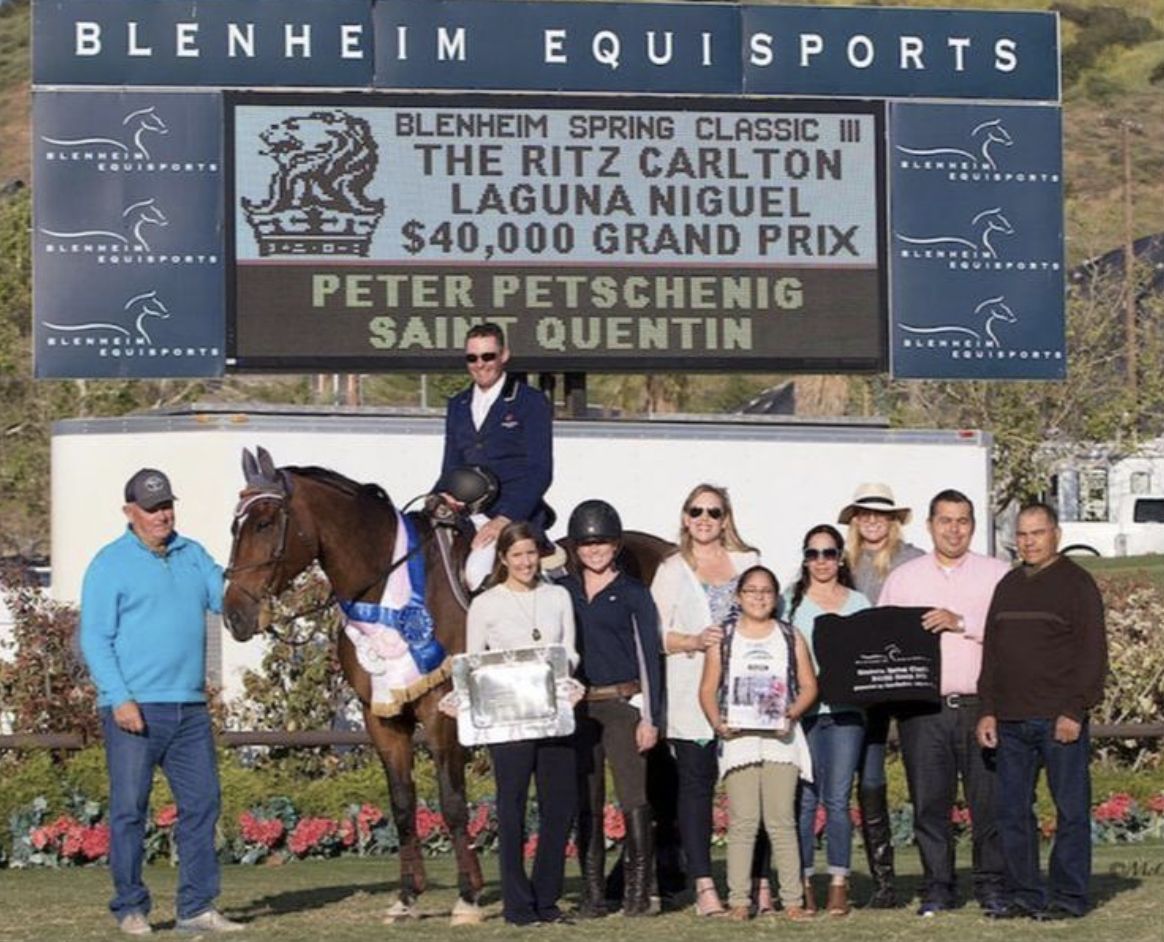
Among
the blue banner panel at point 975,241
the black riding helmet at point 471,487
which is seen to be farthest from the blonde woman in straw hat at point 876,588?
the blue banner panel at point 975,241

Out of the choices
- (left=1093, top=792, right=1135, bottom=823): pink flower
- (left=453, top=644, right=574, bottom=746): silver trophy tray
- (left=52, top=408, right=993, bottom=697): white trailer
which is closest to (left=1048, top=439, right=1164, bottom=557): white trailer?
(left=52, top=408, right=993, bottom=697): white trailer

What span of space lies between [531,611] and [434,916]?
1552mm

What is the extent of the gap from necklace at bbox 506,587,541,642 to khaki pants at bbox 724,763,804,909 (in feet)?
3.53

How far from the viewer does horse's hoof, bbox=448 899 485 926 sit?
1190cm

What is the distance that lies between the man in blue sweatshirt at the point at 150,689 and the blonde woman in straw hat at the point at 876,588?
2802mm

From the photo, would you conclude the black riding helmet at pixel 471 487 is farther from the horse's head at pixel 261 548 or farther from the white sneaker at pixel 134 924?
the white sneaker at pixel 134 924

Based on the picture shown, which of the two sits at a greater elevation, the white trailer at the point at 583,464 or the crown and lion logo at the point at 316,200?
the crown and lion logo at the point at 316,200

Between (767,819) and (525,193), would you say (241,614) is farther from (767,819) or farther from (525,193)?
(525,193)

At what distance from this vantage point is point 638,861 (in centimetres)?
1208

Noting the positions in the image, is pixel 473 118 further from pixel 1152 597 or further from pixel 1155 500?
pixel 1155 500

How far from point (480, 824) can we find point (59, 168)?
703cm

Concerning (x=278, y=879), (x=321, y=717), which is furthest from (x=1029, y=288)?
(x=278, y=879)

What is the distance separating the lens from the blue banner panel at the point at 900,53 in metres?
22.2

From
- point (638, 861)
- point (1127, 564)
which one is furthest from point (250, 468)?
point (1127, 564)
